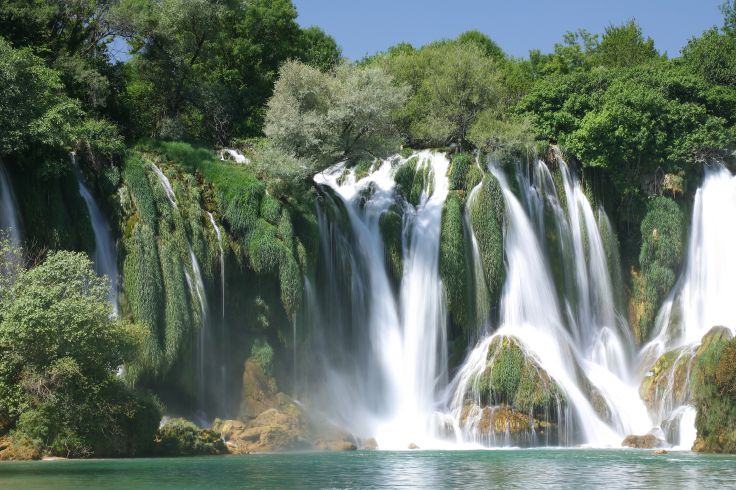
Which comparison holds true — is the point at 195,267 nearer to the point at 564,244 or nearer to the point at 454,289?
the point at 454,289

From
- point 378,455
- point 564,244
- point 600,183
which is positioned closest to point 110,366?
point 378,455

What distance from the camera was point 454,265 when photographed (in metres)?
49.0

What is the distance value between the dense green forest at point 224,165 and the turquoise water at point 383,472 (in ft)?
11.4

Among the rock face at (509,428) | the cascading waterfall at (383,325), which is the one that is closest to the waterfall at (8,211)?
the cascading waterfall at (383,325)

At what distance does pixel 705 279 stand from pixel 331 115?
2033 cm

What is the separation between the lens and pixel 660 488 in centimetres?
2638

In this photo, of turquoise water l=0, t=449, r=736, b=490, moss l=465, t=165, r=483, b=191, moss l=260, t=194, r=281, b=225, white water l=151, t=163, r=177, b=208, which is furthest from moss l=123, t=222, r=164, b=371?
moss l=465, t=165, r=483, b=191

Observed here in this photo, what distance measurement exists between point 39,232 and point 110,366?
6995 millimetres

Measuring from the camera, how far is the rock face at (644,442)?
139 ft

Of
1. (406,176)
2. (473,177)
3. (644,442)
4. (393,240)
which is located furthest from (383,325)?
(644,442)

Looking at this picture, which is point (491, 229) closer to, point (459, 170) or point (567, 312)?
point (459, 170)

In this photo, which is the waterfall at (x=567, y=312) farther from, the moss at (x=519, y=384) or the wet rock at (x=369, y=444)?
the wet rock at (x=369, y=444)

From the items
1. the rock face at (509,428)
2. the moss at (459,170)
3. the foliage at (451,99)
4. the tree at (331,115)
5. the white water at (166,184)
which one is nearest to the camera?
the white water at (166,184)

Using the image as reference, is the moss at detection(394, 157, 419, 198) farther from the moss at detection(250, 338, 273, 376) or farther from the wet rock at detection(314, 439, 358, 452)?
the wet rock at detection(314, 439, 358, 452)
